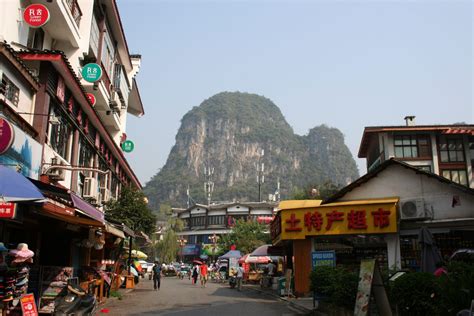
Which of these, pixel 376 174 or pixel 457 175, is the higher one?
pixel 457 175

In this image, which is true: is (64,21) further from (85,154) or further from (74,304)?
(74,304)

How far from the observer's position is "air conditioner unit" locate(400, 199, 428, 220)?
60.1 feet

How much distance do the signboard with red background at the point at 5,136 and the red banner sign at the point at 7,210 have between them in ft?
6.49

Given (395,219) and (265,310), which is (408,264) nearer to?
(395,219)

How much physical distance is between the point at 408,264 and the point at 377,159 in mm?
23449

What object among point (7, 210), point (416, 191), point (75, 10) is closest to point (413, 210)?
point (416, 191)

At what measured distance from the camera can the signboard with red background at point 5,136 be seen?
31.8ft

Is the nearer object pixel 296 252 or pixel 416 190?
pixel 416 190

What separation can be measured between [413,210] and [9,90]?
15389 millimetres

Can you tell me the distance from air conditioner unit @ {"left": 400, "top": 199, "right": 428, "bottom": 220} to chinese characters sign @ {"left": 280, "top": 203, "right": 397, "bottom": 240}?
405mm

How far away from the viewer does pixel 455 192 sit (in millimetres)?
18250

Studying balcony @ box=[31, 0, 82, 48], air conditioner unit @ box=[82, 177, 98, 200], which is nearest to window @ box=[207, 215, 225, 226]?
air conditioner unit @ box=[82, 177, 98, 200]

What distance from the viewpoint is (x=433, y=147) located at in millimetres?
38906

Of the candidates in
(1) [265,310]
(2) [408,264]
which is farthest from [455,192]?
(1) [265,310]
